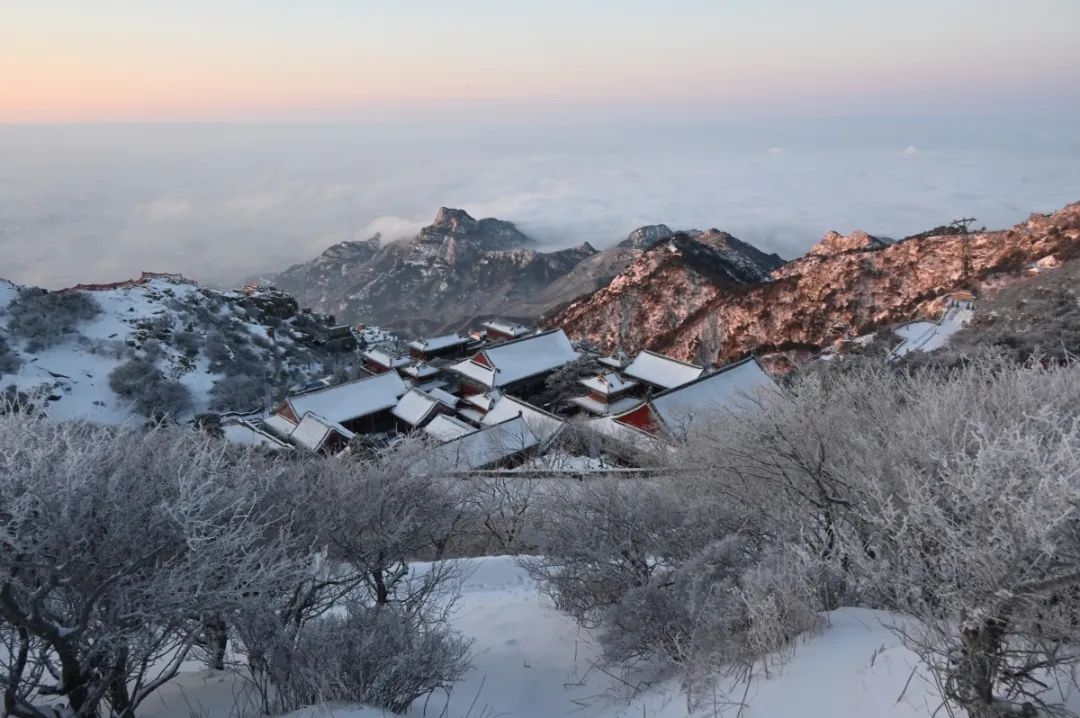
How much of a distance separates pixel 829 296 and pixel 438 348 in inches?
1051

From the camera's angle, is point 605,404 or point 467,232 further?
point 467,232

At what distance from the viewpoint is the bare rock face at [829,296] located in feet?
121

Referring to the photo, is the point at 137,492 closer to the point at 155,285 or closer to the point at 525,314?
the point at 155,285

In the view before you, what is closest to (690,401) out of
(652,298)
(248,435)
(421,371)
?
(421,371)

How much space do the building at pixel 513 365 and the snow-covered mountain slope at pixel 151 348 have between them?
43.6 ft

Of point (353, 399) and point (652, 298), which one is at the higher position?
point (652, 298)

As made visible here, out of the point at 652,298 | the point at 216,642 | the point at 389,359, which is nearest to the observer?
the point at 216,642

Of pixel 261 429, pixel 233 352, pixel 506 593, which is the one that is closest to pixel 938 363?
pixel 506 593

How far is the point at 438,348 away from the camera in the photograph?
128 ft

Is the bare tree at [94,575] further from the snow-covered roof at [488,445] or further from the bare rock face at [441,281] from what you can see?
the bare rock face at [441,281]

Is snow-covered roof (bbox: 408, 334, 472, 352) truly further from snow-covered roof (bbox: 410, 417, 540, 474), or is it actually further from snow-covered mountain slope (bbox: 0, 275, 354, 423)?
snow-covered roof (bbox: 410, 417, 540, 474)

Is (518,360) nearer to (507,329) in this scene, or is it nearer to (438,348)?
(438,348)

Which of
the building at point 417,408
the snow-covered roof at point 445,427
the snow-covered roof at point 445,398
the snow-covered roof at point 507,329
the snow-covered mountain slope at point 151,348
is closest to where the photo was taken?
the snow-covered roof at point 445,427

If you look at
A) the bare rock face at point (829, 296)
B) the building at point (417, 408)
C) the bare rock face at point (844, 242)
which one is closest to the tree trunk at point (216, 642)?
the building at point (417, 408)
